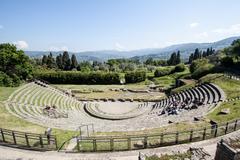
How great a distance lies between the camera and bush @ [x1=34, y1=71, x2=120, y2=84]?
173 ft

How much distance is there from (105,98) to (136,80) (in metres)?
19.4

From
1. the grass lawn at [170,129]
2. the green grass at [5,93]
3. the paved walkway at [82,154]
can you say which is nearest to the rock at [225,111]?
the grass lawn at [170,129]

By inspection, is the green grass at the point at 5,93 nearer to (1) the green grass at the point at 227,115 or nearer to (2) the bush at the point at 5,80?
(2) the bush at the point at 5,80

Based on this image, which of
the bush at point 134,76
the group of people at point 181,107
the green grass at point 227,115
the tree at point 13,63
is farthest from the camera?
the bush at point 134,76

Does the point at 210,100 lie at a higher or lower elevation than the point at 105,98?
higher

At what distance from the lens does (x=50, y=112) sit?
24.6 m

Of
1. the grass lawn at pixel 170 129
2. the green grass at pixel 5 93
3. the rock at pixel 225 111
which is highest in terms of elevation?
the green grass at pixel 5 93

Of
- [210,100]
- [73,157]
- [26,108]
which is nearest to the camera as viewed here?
[73,157]

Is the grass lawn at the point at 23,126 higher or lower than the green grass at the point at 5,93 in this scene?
lower

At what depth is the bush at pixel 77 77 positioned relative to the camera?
5284cm

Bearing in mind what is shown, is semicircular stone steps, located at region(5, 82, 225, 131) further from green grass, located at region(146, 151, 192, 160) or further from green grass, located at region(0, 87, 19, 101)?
green grass, located at region(146, 151, 192, 160)

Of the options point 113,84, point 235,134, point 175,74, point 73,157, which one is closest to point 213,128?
point 235,134

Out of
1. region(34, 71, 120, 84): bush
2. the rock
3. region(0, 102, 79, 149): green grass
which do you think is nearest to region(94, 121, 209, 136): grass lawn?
region(0, 102, 79, 149): green grass

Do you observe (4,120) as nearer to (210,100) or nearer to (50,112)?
(50,112)
